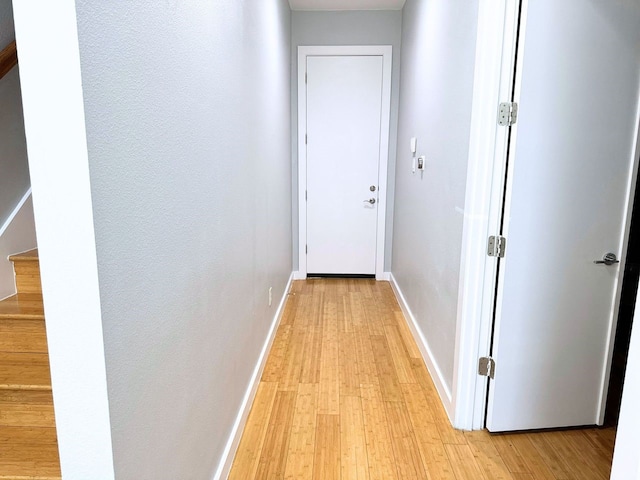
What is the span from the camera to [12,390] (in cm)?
145

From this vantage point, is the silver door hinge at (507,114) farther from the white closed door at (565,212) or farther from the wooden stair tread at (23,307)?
the wooden stair tread at (23,307)

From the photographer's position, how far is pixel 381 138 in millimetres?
4312

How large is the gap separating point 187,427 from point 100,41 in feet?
3.43

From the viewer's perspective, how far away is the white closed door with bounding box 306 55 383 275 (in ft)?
13.9

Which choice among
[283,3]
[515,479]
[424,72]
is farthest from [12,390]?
[283,3]

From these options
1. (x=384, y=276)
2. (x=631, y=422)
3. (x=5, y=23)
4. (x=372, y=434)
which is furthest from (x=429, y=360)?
(x=5, y=23)

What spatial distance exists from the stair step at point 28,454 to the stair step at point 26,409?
2 cm

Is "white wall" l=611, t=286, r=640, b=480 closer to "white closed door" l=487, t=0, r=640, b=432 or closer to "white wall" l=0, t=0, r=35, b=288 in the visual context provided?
"white closed door" l=487, t=0, r=640, b=432

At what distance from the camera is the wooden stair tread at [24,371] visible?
1.43 meters

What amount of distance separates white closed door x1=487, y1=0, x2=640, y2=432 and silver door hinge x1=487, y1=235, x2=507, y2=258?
0.03 m

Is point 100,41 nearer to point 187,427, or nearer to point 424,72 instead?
point 187,427

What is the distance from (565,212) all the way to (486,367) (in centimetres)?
79

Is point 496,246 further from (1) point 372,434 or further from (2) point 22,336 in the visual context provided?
(2) point 22,336

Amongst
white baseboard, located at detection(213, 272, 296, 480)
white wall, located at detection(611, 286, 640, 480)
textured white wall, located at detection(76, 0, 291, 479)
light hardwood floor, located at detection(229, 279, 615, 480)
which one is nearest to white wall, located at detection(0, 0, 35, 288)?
textured white wall, located at detection(76, 0, 291, 479)
